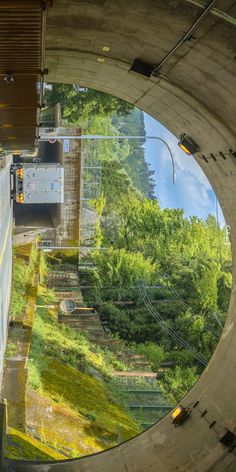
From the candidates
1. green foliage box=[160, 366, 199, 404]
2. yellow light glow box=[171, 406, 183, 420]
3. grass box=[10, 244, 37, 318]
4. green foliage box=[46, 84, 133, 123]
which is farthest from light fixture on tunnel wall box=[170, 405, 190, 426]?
green foliage box=[46, 84, 133, 123]

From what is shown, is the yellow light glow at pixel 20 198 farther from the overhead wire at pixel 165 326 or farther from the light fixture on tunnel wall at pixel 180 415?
the light fixture on tunnel wall at pixel 180 415

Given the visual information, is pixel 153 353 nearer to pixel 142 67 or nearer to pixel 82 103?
pixel 82 103

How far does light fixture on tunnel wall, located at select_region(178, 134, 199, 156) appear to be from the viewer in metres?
10.9

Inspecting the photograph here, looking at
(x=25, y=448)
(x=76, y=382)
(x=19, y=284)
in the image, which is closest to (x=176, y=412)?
(x=25, y=448)

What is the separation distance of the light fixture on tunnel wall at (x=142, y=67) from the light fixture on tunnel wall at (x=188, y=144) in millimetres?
2047

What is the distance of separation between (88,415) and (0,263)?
23.7 feet

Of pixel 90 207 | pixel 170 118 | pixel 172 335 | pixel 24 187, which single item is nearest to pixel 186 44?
pixel 170 118

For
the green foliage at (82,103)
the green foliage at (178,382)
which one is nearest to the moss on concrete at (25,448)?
the green foliage at (178,382)

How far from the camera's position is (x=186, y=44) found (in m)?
7.75

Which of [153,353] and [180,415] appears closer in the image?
[180,415]

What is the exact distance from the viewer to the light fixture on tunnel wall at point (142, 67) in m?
9.30

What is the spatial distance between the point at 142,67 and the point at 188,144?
234 cm

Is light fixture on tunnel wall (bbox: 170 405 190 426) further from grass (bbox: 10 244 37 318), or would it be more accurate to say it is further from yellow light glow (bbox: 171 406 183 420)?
→ grass (bbox: 10 244 37 318)

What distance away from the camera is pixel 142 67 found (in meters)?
9.38
